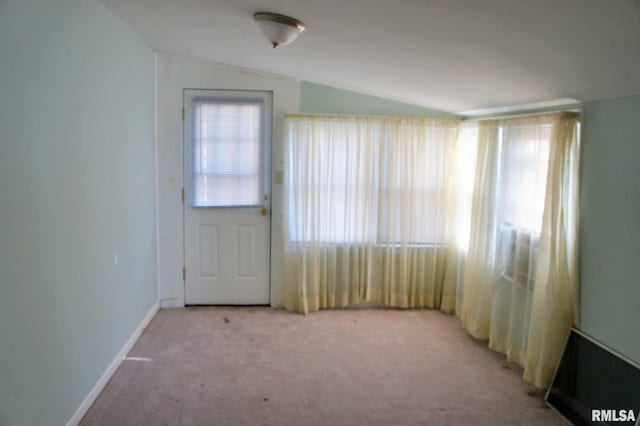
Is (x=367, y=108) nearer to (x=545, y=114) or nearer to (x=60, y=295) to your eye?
(x=545, y=114)

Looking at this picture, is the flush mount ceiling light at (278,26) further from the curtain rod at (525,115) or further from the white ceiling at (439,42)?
the curtain rod at (525,115)

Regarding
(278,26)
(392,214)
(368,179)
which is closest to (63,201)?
(278,26)

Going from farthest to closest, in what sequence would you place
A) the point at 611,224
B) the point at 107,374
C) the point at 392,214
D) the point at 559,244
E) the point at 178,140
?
the point at 392,214 → the point at 178,140 → the point at 107,374 → the point at 559,244 → the point at 611,224

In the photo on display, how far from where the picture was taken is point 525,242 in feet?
11.0

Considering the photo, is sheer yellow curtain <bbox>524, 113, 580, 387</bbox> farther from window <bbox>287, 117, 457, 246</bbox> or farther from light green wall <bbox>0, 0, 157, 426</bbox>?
light green wall <bbox>0, 0, 157, 426</bbox>

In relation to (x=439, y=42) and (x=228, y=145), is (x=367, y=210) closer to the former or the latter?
(x=228, y=145)

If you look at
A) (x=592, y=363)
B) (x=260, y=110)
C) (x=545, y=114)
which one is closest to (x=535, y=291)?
(x=592, y=363)

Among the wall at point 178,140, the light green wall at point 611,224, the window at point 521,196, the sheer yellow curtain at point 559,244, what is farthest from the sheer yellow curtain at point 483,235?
the wall at point 178,140

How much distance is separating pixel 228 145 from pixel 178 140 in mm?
484

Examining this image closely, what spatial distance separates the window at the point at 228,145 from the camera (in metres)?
4.43

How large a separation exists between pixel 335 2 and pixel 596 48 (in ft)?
3.59

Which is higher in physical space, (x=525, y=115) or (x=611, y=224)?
(x=525, y=115)

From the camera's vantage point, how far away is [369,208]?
14.9ft

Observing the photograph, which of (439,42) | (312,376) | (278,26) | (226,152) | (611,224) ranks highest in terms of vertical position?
(278,26)
